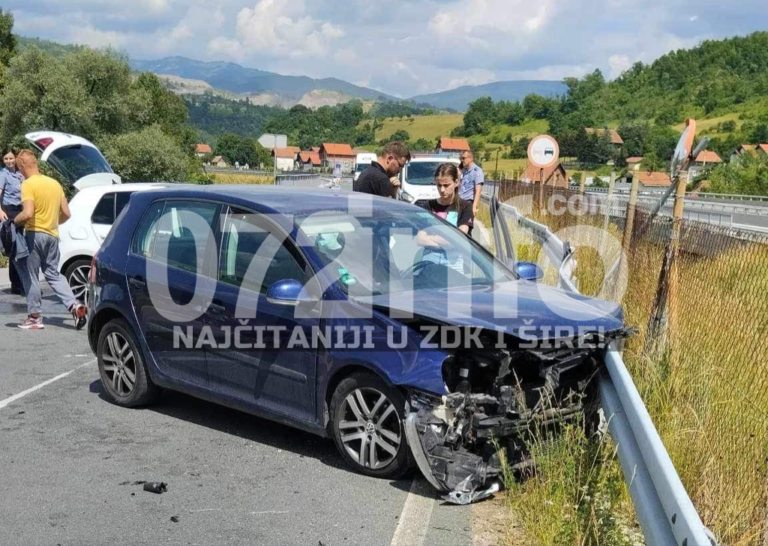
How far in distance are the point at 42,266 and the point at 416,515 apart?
6555mm

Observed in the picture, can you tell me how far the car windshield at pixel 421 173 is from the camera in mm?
23609

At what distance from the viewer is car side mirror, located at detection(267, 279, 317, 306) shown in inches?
195

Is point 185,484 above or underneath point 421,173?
underneath

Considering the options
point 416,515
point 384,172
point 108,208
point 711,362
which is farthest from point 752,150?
point 416,515

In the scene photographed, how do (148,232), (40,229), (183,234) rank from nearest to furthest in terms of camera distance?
A: 1. (183,234)
2. (148,232)
3. (40,229)

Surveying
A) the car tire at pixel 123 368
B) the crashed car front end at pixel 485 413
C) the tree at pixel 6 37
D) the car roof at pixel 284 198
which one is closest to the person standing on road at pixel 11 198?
the car tire at pixel 123 368

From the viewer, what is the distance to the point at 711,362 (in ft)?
17.8

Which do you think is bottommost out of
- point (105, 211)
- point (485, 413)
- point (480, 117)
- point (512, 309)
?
point (485, 413)

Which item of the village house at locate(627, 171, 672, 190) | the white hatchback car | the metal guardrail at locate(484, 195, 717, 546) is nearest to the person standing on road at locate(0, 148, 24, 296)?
the white hatchback car

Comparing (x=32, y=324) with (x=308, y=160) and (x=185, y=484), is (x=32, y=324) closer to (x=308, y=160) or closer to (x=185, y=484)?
(x=185, y=484)

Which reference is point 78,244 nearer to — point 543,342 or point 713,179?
point 543,342

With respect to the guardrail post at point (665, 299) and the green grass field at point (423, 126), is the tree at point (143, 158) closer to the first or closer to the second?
the guardrail post at point (665, 299)

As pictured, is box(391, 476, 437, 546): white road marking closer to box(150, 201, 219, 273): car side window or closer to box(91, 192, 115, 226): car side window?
box(150, 201, 219, 273): car side window

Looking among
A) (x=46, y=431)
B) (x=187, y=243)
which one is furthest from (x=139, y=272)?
(x=46, y=431)
